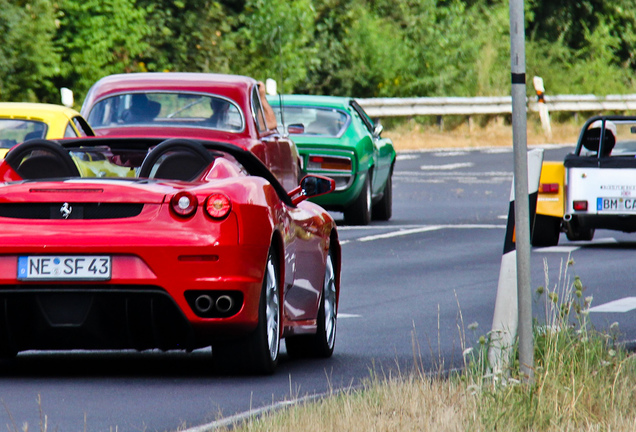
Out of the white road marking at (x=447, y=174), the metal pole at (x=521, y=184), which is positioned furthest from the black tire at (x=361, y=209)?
the metal pole at (x=521, y=184)

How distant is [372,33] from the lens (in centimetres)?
4678

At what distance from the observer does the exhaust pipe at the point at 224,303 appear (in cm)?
741

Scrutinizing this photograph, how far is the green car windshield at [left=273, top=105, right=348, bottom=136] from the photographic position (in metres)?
19.5

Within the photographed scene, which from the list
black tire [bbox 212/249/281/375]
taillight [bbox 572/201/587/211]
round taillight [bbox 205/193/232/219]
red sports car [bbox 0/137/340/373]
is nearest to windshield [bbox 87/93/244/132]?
taillight [bbox 572/201/587/211]

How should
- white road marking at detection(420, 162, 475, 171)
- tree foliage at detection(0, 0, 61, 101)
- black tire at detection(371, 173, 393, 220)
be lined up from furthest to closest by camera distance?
1. white road marking at detection(420, 162, 475, 171)
2. tree foliage at detection(0, 0, 61, 101)
3. black tire at detection(371, 173, 393, 220)

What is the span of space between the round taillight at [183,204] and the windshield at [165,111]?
6.86m

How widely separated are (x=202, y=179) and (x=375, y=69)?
38869mm

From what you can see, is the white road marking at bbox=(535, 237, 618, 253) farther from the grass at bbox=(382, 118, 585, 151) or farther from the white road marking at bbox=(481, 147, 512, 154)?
the grass at bbox=(382, 118, 585, 151)

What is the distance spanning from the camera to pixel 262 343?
7680 mm

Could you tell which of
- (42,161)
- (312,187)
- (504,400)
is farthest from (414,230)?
(504,400)

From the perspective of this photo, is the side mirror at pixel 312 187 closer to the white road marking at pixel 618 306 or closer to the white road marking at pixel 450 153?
the white road marking at pixel 618 306

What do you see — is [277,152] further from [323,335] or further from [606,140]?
[323,335]

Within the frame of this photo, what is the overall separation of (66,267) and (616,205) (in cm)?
911

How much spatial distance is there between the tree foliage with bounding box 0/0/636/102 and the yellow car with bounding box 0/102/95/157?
35.4ft
